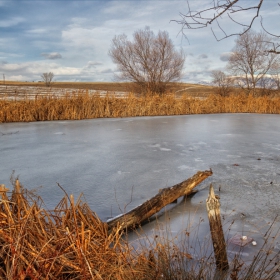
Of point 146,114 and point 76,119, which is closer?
point 76,119

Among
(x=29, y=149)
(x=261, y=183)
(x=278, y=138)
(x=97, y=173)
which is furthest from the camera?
(x=278, y=138)

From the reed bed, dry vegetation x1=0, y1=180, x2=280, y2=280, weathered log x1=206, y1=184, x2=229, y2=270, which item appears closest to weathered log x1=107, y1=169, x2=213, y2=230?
dry vegetation x1=0, y1=180, x2=280, y2=280

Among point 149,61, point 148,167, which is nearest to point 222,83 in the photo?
point 149,61

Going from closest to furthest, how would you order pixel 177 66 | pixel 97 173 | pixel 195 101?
pixel 97 173, pixel 195 101, pixel 177 66

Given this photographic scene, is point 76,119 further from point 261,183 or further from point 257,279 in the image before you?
point 257,279

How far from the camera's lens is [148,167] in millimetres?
4098

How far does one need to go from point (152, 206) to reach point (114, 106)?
9676mm

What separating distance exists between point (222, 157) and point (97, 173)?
197 cm

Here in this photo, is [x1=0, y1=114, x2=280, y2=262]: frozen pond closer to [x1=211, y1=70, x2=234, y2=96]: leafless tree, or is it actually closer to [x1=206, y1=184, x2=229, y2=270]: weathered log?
[x1=206, y1=184, x2=229, y2=270]: weathered log

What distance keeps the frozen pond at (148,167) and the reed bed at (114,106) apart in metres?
3.37

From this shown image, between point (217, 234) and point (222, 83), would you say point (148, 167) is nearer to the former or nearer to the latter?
point (217, 234)

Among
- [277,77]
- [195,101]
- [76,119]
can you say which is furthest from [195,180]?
[277,77]

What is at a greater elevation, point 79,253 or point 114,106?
point 114,106

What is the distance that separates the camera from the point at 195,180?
2904 mm
